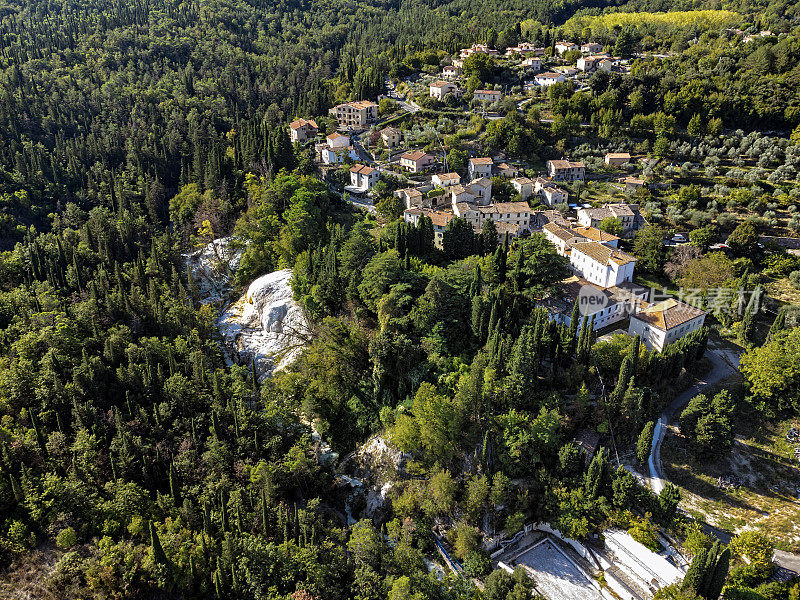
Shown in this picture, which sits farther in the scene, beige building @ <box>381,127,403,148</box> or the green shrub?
beige building @ <box>381,127,403,148</box>

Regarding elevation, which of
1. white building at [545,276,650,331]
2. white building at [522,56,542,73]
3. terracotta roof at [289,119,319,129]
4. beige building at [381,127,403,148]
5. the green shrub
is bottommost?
the green shrub

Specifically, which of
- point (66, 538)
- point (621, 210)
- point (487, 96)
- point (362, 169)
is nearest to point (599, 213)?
point (621, 210)

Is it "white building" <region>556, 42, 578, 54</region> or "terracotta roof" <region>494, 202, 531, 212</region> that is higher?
"white building" <region>556, 42, 578, 54</region>

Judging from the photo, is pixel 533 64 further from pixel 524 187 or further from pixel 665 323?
pixel 665 323

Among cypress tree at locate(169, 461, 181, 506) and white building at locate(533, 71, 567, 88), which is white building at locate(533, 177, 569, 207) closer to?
white building at locate(533, 71, 567, 88)

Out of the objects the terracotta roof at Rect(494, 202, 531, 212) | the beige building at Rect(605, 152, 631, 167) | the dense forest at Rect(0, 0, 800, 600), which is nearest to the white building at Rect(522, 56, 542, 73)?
the dense forest at Rect(0, 0, 800, 600)

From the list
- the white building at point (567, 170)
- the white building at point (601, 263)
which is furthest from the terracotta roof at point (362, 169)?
the white building at point (601, 263)

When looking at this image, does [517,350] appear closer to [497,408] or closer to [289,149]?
[497,408]
